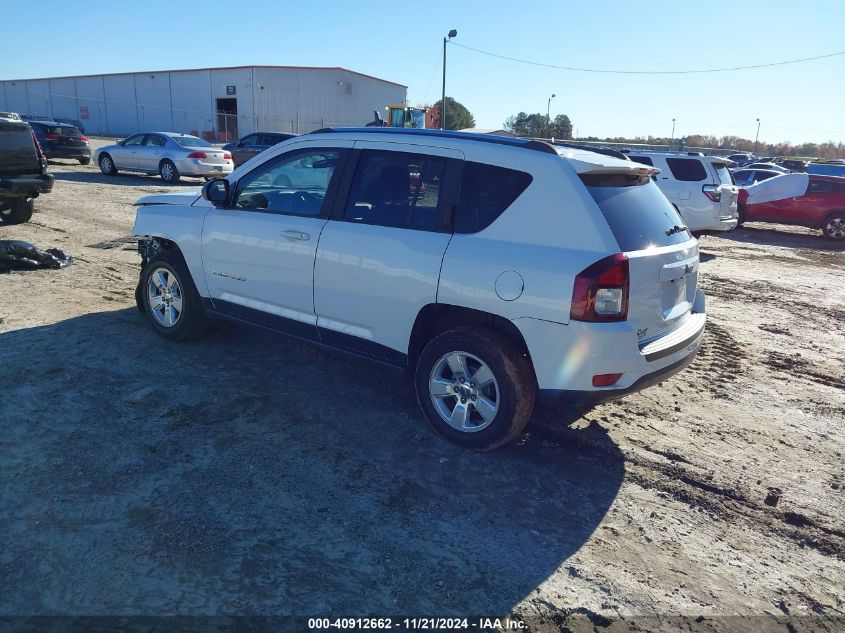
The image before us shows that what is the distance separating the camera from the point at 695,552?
3236mm

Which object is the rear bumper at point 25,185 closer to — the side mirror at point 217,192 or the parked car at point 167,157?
the side mirror at point 217,192

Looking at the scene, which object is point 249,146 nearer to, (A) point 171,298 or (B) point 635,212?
(A) point 171,298

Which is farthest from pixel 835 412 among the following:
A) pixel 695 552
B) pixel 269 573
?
pixel 269 573

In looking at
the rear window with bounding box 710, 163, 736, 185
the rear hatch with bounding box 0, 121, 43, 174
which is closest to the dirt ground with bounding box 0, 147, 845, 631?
the rear hatch with bounding box 0, 121, 43, 174

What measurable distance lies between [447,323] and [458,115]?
72341 millimetres

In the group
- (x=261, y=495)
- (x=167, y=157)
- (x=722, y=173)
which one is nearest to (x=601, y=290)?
(x=261, y=495)

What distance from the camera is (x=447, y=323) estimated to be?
13.5 feet

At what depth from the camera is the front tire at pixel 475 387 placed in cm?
382

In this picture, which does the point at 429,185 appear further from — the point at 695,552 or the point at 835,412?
the point at 835,412

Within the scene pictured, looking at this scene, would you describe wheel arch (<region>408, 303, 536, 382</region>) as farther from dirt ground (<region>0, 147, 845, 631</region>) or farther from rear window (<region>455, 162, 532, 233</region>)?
rear window (<region>455, 162, 532, 233</region>)

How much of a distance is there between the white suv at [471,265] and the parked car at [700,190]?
9.31m

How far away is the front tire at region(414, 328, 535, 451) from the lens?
3820 mm

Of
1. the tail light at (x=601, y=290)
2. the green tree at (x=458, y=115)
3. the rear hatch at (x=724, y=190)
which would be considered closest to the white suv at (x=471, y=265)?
the tail light at (x=601, y=290)

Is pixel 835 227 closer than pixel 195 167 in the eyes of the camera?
Yes
